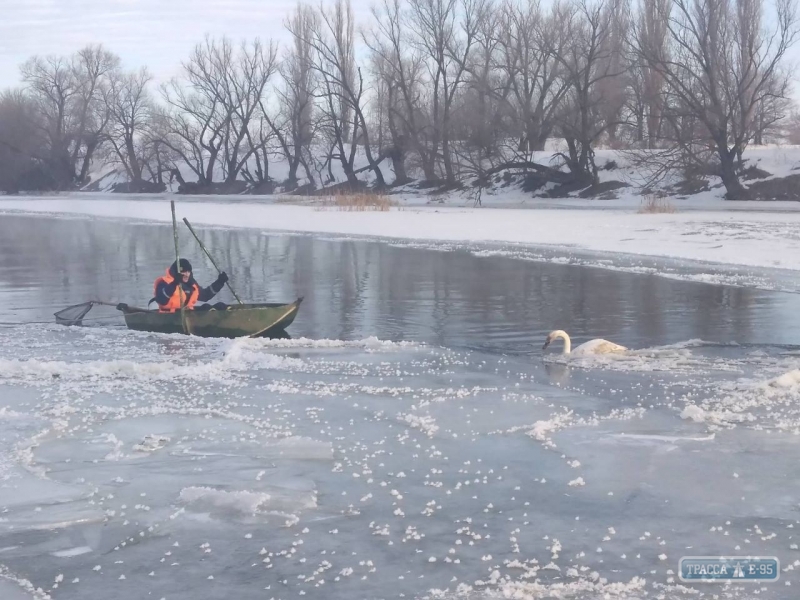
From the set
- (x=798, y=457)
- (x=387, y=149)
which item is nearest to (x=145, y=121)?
(x=387, y=149)

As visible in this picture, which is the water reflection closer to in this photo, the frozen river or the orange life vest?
→ the frozen river

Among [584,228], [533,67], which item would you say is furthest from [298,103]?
[584,228]

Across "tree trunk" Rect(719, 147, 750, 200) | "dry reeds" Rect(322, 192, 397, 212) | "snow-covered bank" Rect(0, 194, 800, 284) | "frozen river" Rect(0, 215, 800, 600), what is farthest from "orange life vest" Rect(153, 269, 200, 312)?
"tree trunk" Rect(719, 147, 750, 200)

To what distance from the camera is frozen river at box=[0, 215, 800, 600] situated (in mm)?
4730

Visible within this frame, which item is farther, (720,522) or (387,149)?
(387,149)

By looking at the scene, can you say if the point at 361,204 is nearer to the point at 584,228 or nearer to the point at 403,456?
the point at 584,228

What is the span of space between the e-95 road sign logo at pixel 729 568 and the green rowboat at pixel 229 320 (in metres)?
7.22

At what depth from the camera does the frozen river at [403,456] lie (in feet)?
15.5

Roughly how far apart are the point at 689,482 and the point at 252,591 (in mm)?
2821

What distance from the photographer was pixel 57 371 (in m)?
9.49

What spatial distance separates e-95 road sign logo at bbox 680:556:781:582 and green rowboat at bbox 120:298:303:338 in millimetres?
7216

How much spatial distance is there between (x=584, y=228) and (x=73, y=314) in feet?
53.5

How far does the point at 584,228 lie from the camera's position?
85.4ft

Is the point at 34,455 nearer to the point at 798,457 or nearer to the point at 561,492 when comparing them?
the point at 561,492
